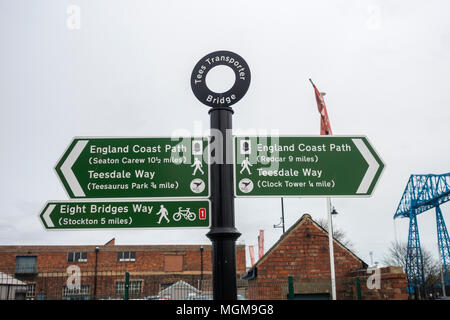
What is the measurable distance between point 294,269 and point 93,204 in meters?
10.3

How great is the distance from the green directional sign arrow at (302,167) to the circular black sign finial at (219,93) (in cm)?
32

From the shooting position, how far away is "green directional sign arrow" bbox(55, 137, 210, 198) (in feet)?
10.4

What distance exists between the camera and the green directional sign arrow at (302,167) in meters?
3.17

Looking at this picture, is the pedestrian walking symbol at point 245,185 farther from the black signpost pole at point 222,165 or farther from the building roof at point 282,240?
the building roof at point 282,240

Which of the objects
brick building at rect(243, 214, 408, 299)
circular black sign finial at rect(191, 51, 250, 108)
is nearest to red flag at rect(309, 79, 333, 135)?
brick building at rect(243, 214, 408, 299)

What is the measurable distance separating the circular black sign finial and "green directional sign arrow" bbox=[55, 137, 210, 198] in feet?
1.02

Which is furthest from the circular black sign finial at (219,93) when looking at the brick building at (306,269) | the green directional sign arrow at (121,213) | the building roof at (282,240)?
the building roof at (282,240)

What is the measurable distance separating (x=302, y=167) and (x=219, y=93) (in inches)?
32.8

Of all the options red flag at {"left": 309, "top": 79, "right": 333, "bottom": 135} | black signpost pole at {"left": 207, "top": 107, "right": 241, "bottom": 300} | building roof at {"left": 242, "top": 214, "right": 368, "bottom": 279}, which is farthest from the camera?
red flag at {"left": 309, "top": 79, "right": 333, "bottom": 135}

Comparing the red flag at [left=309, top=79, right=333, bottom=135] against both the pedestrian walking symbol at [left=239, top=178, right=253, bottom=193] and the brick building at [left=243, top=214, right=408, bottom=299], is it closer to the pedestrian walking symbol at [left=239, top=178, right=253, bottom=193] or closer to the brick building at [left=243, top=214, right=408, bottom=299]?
the brick building at [left=243, top=214, right=408, bottom=299]
